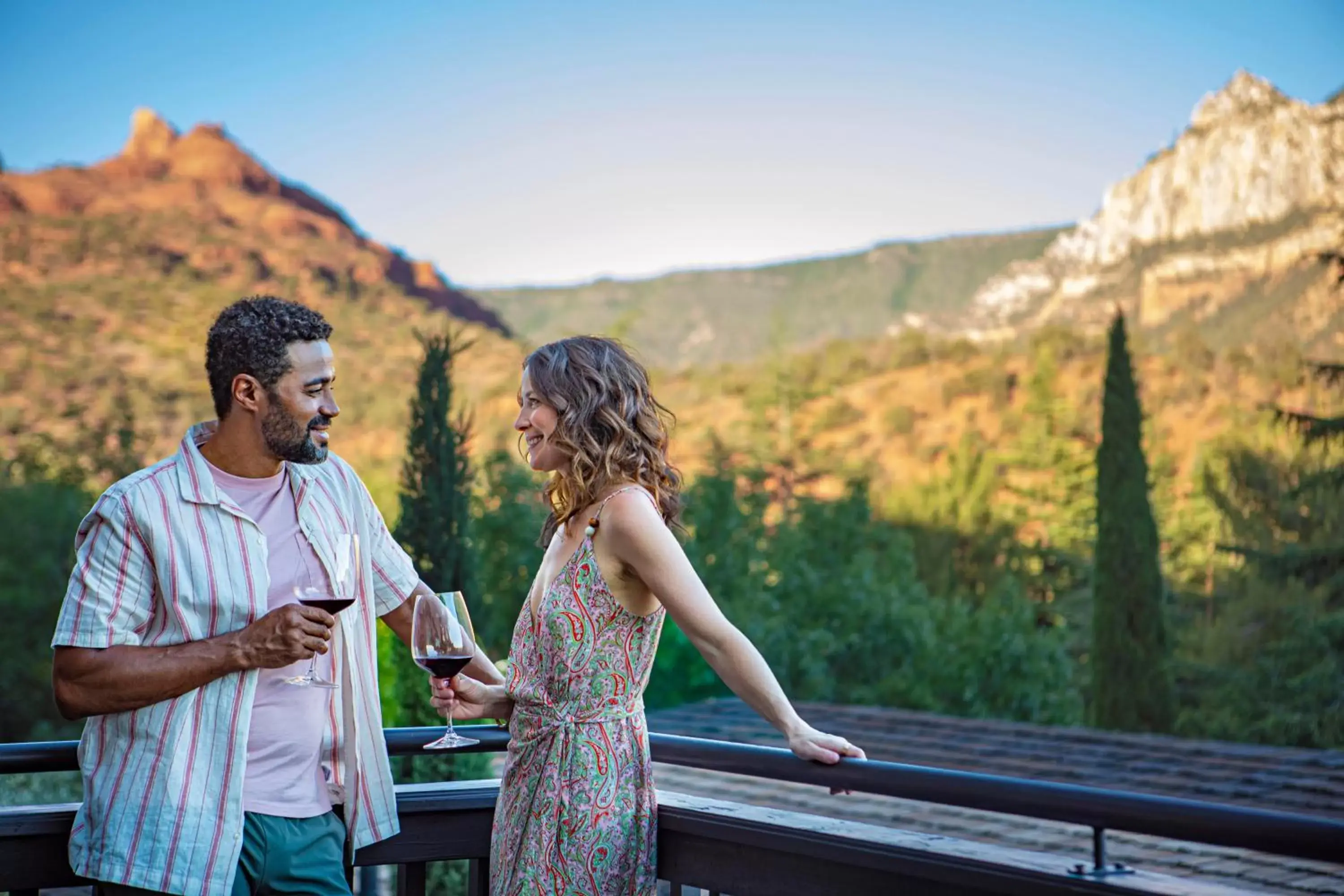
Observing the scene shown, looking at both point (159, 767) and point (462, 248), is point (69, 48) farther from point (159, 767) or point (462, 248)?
point (159, 767)

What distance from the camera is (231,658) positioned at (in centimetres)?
158

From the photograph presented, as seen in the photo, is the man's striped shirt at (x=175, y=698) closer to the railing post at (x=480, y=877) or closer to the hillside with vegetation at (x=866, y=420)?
the railing post at (x=480, y=877)

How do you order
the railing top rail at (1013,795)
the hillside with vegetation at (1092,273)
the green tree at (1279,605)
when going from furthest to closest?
the hillside with vegetation at (1092,273), the green tree at (1279,605), the railing top rail at (1013,795)

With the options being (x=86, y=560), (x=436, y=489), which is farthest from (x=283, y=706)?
(x=436, y=489)

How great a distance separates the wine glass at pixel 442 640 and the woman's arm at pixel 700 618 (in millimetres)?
269

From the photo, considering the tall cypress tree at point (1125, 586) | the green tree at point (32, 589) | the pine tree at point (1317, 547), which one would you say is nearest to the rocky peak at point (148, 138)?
the green tree at point (32, 589)

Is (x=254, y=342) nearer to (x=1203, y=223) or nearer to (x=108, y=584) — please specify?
(x=108, y=584)

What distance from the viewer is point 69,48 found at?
33.4m

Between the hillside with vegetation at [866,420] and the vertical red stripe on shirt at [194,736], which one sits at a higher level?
the hillside with vegetation at [866,420]

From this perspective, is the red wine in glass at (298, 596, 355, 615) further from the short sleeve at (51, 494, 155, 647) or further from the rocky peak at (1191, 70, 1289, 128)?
the rocky peak at (1191, 70, 1289, 128)

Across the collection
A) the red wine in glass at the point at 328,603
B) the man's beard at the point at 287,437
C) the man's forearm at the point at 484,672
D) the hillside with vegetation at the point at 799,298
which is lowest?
the man's forearm at the point at 484,672

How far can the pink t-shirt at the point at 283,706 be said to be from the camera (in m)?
1.65

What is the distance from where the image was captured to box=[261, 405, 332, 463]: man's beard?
1694mm

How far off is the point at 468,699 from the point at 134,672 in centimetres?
45
